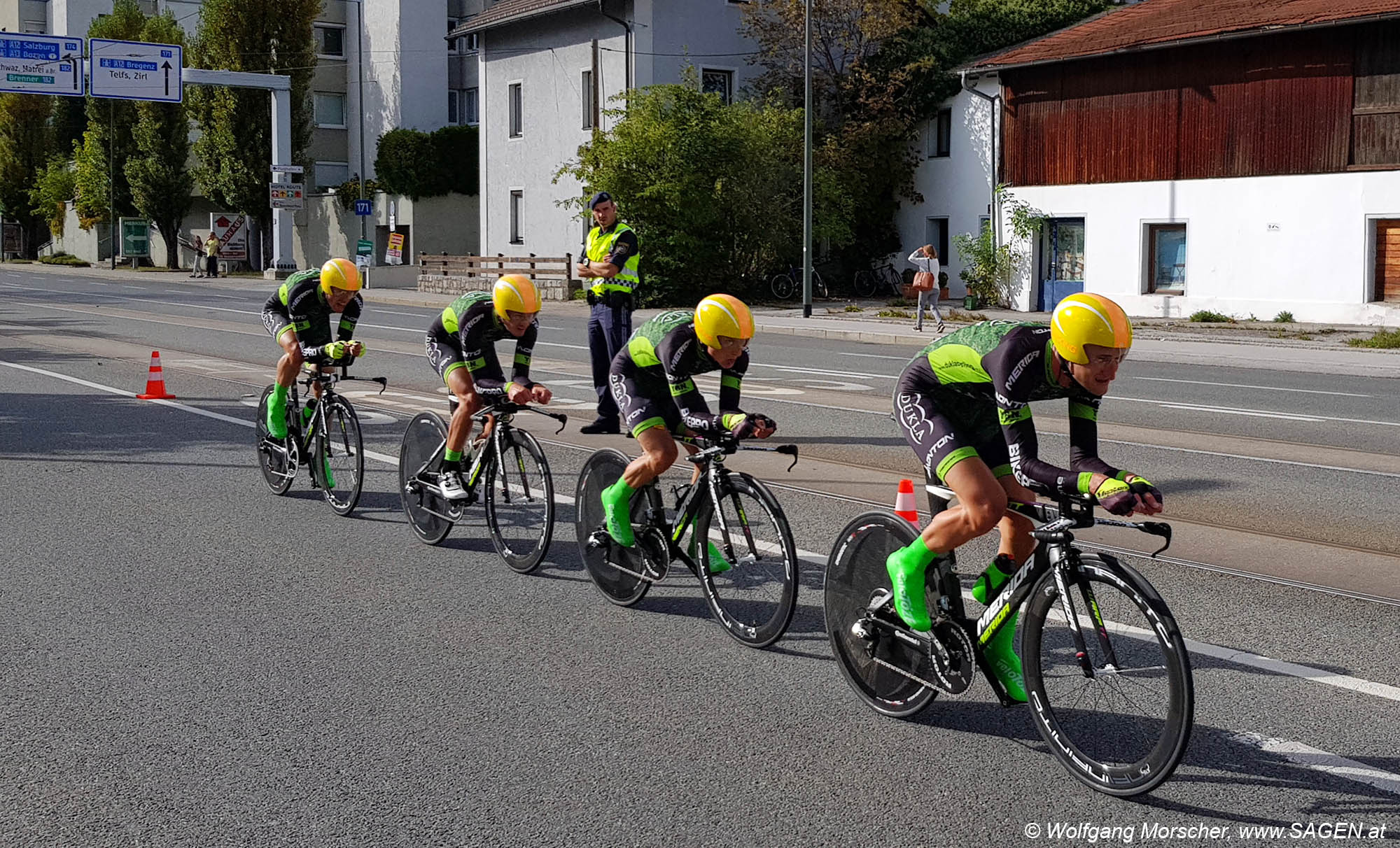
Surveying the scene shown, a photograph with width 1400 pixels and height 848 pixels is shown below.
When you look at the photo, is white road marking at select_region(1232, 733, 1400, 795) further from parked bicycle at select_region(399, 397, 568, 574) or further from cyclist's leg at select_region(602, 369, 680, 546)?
parked bicycle at select_region(399, 397, 568, 574)

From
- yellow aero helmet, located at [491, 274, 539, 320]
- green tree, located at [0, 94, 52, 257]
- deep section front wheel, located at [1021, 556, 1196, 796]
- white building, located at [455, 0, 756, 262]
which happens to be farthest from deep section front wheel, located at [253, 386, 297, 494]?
green tree, located at [0, 94, 52, 257]

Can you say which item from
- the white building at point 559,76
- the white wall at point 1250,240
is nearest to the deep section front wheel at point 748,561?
the white wall at point 1250,240

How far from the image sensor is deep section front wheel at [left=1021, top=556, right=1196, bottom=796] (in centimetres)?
429

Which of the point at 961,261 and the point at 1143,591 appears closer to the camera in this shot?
the point at 1143,591

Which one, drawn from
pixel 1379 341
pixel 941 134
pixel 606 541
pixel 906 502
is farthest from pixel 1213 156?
pixel 606 541

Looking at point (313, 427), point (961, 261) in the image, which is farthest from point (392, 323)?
point (313, 427)

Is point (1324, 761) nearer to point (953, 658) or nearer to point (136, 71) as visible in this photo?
point (953, 658)

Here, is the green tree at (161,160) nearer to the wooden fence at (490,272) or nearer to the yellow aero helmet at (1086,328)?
the wooden fence at (490,272)

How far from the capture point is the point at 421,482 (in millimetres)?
8352

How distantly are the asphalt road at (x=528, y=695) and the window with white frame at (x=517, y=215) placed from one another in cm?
3725

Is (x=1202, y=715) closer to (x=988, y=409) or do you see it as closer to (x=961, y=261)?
(x=988, y=409)

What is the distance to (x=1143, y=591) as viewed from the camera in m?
4.31

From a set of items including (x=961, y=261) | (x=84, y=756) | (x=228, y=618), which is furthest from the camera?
(x=961, y=261)

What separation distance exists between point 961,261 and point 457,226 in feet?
77.9
